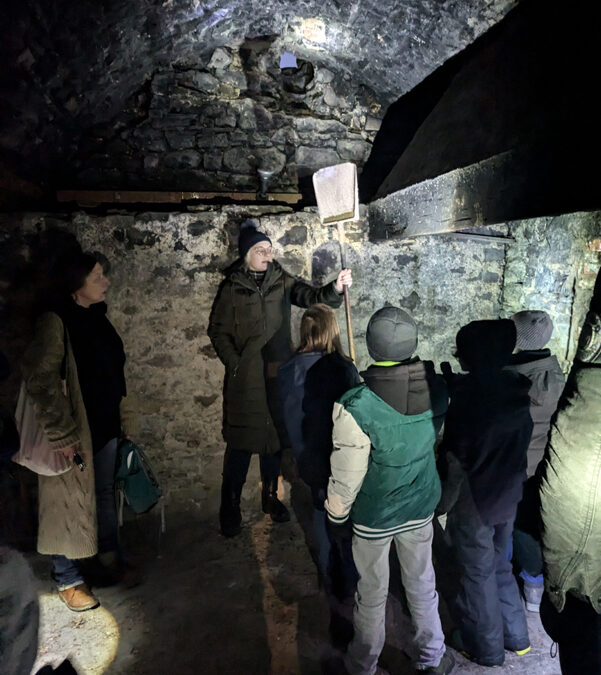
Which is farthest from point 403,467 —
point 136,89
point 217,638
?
point 136,89

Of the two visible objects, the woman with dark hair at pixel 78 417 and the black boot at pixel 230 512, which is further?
the black boot at pixel 230 512

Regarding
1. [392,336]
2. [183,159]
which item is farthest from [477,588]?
[183,159]

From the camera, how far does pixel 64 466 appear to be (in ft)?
7.95

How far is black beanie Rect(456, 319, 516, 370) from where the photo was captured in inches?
85.2

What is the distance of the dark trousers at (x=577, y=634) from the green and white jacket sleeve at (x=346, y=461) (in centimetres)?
86

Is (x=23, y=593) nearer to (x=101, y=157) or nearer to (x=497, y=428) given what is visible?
(x=497, y=428)

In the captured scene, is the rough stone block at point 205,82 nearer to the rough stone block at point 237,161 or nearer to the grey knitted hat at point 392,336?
the rough stone block at point 237,161

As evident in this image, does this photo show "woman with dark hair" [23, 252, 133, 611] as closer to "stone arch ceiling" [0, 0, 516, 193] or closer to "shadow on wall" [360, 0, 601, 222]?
"stone arch ceiling" [0, 0, 516, 193]

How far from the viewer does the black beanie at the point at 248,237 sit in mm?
3051

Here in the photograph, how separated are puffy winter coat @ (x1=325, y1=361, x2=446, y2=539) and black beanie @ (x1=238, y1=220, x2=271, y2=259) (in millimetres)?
1488

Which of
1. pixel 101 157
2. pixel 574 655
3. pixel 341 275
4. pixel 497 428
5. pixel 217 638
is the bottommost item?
pixel 217 638

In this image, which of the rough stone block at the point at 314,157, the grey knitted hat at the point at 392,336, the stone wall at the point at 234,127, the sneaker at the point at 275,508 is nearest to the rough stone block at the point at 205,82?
the stone wall at the point at 234,127

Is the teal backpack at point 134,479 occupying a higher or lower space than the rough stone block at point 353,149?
lower

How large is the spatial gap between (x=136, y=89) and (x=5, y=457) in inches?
141
